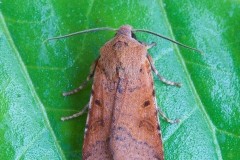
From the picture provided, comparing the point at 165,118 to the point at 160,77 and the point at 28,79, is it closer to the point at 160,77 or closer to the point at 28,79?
the point at 160,77

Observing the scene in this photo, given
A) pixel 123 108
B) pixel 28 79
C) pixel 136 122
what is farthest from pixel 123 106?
pixel 28 79

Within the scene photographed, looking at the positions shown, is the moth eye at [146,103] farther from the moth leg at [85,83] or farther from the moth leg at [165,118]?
the moth leg at [85,83]

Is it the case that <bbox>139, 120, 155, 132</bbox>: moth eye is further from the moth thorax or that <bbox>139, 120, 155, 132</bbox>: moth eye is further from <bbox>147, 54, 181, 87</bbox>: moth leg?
the moth thorax

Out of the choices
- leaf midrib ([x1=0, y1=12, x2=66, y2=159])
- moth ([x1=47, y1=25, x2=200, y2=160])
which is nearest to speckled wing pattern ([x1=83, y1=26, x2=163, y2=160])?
moth ([x1=47, y1=25, x2=200, y2=160])

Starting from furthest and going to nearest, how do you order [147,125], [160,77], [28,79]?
[160,77] < [147,125] < [28,79]

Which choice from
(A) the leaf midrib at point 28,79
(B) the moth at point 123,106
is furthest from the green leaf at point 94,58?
(B) the moth at point 123,106

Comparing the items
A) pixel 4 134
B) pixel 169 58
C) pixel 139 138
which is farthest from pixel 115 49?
pixel 4 134
